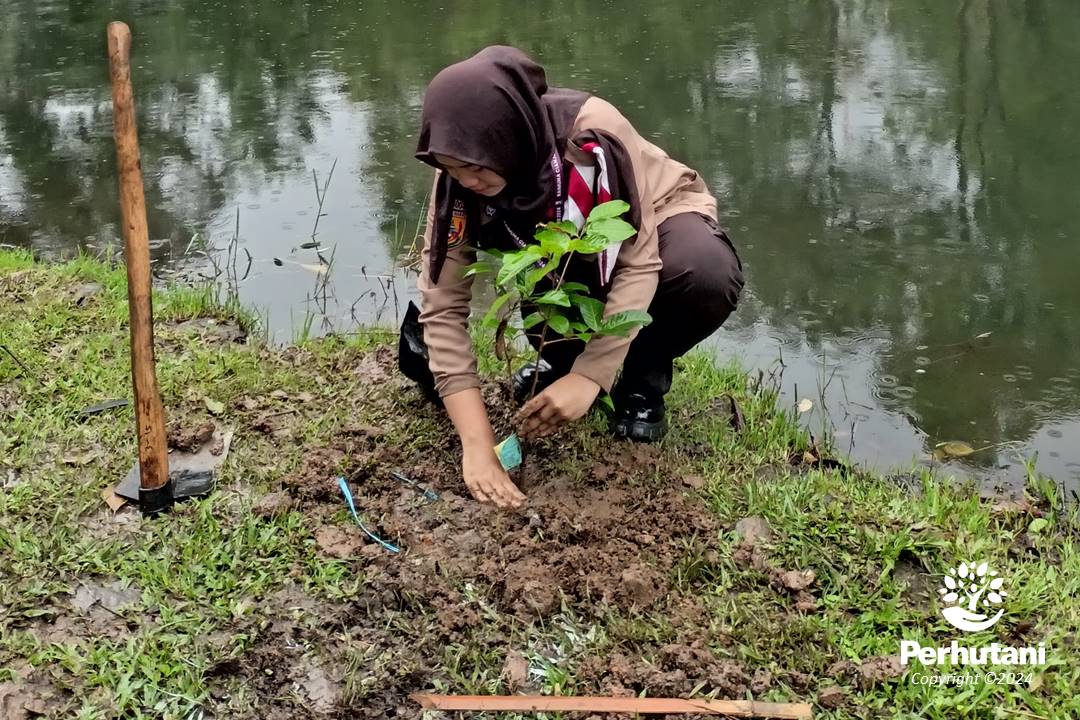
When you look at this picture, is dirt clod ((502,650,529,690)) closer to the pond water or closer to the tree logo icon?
the tree logo icon

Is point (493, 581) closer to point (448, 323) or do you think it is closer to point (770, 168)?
point (448, 323)

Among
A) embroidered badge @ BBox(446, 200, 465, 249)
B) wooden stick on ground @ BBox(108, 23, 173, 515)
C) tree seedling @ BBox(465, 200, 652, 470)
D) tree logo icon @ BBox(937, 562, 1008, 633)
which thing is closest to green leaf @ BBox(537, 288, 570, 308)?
tree seedling @ BBox(465, 200, 652, 470)

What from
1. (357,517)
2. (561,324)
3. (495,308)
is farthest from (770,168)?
(357,517)

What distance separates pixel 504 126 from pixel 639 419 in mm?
930

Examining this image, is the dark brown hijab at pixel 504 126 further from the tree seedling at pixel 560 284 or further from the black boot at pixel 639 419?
the black boot at pixel 639 419

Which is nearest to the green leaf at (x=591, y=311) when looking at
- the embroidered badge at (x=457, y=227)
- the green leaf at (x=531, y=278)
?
the green leaf at (x=531, y=278)

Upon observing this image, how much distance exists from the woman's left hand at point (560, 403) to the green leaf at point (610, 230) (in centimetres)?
36

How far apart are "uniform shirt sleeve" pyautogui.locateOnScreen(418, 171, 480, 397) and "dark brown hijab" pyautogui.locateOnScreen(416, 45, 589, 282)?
5.7 inches

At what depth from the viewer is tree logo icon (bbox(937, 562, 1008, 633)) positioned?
1.83m

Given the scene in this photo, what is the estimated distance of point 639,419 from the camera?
8.17ft

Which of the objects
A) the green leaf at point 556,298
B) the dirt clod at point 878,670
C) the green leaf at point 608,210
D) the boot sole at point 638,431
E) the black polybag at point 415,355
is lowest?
the dirt clod at point 878,670

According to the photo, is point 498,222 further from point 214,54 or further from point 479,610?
point 214,54

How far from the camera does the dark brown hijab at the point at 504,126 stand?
188 cm

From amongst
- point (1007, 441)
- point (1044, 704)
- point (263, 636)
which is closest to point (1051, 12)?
point (1007, 441)
